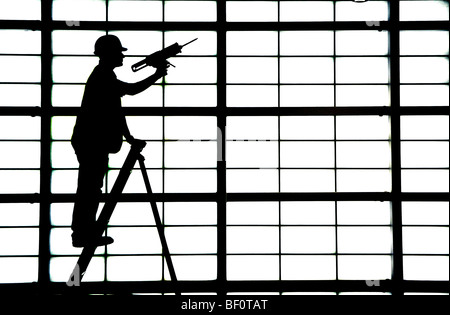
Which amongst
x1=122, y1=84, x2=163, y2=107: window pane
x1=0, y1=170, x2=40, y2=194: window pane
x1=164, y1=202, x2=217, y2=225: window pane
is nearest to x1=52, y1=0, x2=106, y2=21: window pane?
x1=122, y1=84, x2=163, y2=107: window pane

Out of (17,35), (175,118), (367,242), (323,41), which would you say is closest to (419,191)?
(367,242)

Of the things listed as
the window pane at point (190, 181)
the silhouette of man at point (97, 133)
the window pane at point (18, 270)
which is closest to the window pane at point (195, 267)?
the window pane at point (190, 181)

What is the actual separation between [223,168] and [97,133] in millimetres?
1495

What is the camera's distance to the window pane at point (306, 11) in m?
5.09

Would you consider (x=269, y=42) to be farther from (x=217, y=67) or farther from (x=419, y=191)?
(x=419, y=191)

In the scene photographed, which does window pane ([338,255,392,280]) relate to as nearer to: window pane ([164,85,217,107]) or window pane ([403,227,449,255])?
window pane ([403,227,449,255])

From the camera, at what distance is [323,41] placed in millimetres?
5066

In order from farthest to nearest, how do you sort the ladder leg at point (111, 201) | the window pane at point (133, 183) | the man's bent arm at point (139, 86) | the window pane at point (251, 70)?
the window pane at point (251, 70), the window pane at point (133, 183), the man's bent arm at point (139, 86), the ladder leg at point (111, 201)

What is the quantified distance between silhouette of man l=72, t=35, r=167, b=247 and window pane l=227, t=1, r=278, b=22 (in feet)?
4.87

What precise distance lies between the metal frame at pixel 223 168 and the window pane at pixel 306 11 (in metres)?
0.11

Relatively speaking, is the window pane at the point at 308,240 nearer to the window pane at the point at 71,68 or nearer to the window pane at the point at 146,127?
the window pane at the point at 146,127

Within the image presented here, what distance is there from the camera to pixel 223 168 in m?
4.96

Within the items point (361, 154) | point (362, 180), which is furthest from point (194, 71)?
point (362, 180)

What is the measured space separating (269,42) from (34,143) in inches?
104
